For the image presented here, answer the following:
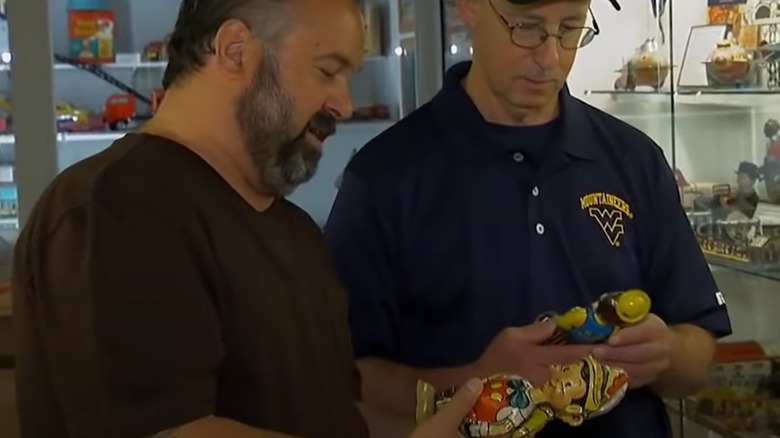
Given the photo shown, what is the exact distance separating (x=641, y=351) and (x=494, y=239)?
0.23 metres

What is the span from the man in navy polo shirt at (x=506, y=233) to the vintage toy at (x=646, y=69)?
3.66ft

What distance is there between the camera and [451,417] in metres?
1.11

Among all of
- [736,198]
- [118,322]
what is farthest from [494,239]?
[736,198]

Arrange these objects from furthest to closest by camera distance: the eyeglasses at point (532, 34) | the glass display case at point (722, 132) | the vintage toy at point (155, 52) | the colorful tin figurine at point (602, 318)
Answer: the vintage toy at point (155, 52) → the glass display case at point (722, 132) → the eyeglasses at point (532, 34) → the colorful tin figurine at point (602, 318)

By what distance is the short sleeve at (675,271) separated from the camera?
1.43 metres

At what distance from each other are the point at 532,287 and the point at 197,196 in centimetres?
50

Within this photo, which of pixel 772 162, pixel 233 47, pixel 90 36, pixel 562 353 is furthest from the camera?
pixel 90 36

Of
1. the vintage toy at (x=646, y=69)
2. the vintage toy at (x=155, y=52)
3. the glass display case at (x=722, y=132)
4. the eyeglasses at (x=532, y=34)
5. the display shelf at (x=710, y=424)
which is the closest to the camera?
the eyeglasses at (x=532, y=34)

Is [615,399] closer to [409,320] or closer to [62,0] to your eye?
[409,320]

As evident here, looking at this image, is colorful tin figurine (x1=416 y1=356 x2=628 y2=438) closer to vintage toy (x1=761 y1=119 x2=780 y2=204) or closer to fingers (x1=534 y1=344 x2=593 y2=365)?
fingers (x1=534 y1=344 x2=593 y2=365)

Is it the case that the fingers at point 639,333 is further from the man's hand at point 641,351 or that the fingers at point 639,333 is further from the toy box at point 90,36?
the toy box at point 90,36

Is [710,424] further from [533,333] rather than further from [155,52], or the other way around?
[155,52]

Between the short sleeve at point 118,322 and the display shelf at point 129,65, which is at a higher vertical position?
the display shelf at point 129,65

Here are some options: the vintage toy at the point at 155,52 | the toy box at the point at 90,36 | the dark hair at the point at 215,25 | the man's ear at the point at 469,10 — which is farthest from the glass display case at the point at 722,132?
the toy box at the point at 90,36
